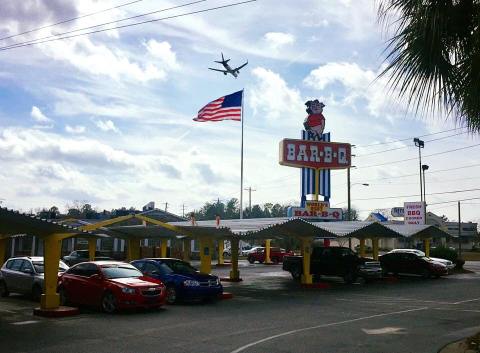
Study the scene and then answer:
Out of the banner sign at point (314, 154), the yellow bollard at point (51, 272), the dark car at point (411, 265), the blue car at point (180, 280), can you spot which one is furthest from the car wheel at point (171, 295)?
the banner sign at point (314, 154)

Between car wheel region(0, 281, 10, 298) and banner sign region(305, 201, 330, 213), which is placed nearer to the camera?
car wheel region(0, 281, 10, 298)

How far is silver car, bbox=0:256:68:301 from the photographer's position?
61.5 ft

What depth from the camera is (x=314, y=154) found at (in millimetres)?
39781

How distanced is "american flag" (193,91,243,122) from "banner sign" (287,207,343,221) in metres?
7.91

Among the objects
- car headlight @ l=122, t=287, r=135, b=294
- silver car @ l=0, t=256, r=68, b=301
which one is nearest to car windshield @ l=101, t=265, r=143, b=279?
car headlight @ l=122, t=287, r=135, b=294

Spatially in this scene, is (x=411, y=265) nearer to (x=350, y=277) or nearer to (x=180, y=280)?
(x=350, y=277)

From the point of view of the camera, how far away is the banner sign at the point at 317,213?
129 ft

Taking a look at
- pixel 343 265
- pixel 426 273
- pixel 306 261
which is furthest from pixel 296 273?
pixel 426 273

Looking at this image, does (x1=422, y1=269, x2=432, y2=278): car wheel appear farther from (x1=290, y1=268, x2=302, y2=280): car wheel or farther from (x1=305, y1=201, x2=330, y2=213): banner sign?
(x1=305, y1=201, x2=330, y2=213): banner sign

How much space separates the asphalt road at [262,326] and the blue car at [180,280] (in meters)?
0.43

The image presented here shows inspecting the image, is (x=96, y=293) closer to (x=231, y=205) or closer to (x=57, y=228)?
(x=57, y=228)

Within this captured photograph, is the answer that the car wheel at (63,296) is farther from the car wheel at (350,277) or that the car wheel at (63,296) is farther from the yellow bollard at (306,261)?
the car wheel at (350,277)

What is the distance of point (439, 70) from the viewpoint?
7383mm

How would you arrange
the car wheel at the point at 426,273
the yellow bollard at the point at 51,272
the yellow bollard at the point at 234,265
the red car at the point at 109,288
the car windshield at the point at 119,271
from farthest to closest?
1. the car wheel at the point at 426,273
2. the yellow bollard at the point at 234,265
3. the car windshield at the point at 119,271
4. the red car at the point at 109,288
5. the yellow bollard at the point at 51,272
